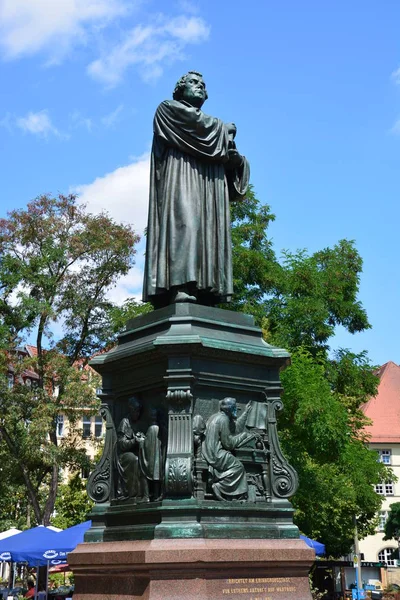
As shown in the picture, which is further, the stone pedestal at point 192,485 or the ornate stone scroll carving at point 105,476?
the ornate stone scroll carving at point 105,476

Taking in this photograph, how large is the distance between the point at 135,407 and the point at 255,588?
6.67 ft

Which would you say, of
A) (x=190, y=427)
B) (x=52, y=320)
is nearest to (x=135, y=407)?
(x=190, y=427)

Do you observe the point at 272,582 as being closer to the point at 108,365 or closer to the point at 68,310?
the point at 108,365

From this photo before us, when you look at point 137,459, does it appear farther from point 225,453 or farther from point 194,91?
point 194,91

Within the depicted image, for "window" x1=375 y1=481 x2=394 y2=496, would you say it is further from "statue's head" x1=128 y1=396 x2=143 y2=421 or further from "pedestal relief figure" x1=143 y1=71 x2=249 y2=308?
"statue's head" x1=128 y1=396 x2=143 y2=421

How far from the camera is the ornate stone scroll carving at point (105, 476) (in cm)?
805

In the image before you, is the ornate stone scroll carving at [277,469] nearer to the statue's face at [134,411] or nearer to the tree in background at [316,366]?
the statue's face at [134,411]

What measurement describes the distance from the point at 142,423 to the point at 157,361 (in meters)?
0.65

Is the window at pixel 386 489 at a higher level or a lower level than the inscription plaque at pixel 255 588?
higher

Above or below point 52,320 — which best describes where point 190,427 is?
below

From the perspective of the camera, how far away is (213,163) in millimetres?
8938

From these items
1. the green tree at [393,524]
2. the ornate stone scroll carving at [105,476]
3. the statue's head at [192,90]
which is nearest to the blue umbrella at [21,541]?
the ornate stone scroll carving at [105,476]

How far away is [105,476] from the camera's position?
8.10 m

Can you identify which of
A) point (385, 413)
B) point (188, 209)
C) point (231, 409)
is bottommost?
point (231, 409)
